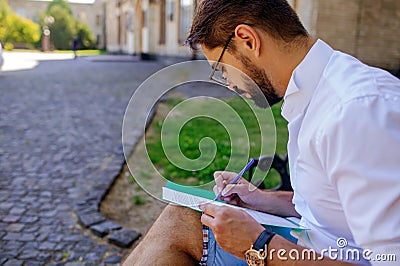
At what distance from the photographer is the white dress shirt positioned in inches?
36.3

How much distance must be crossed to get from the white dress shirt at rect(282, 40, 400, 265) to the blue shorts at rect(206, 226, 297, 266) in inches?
6.0

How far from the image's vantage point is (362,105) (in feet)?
3.16

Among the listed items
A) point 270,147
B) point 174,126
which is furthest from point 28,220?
point 270,147

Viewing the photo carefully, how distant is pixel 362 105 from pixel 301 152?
238mm

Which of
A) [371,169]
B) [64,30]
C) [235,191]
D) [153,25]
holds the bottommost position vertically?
[64,30]

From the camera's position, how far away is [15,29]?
3788 centimetres

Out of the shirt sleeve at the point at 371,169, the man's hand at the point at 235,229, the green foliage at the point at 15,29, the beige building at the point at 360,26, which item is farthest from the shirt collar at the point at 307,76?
the green foliage at the point at 15,29

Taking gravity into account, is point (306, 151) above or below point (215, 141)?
above

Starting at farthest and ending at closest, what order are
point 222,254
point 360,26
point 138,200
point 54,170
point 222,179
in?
point 360,26 < point 54,170 < point 138,200 < point 222,179 < point 222,254

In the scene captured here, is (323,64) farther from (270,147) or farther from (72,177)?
(72,177)

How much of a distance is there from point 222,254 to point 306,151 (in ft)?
1.60

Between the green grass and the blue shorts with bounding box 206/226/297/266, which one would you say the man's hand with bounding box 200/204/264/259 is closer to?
the blue shorts with bounding box 206/226/297/266

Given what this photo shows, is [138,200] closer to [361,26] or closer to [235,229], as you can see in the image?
[235,229]

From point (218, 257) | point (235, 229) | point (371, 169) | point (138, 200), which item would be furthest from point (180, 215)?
point (138, 200)
